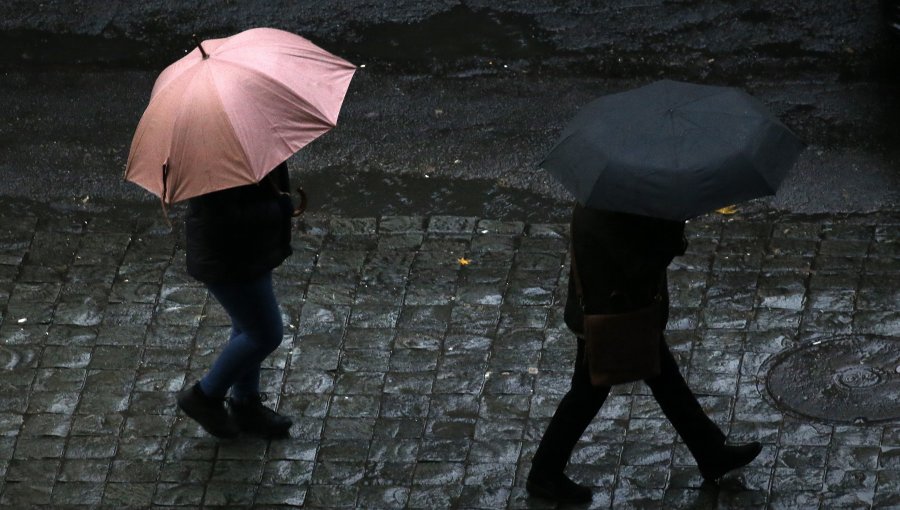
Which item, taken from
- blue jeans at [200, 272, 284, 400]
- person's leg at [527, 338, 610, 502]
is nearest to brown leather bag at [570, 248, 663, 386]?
person's leg at [527, 338, 610, 502]

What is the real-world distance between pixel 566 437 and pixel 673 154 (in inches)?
63.1

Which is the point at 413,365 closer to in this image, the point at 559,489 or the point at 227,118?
the point at 559,489

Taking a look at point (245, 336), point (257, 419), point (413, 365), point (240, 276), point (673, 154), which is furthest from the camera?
point (413, 365)

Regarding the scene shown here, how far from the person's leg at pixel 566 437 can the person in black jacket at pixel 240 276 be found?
4.45ft

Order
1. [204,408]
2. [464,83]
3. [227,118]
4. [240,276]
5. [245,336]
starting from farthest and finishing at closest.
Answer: [464,83] < [204,408] < [245,336] < [240,276] < [227,118]

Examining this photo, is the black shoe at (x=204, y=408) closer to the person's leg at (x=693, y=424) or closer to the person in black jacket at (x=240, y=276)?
the person in black jacket at (x=240, y=276)

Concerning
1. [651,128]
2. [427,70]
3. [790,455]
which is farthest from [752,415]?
[427,70]

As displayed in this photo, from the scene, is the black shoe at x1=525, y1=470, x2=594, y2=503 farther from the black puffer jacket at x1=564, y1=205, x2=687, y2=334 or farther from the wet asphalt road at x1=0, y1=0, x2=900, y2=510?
the black puffer jacket at x1=564, y1=205, x2=687, y2=334

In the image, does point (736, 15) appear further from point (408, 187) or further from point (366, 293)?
point (366, 293)

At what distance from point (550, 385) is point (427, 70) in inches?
154

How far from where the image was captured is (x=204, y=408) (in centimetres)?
699

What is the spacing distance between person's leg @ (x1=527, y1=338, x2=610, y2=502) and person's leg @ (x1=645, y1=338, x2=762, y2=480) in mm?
258

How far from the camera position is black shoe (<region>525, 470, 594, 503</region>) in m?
6.54

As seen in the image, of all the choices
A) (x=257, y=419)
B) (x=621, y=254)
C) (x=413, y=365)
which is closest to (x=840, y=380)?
(x=621, y=254)
